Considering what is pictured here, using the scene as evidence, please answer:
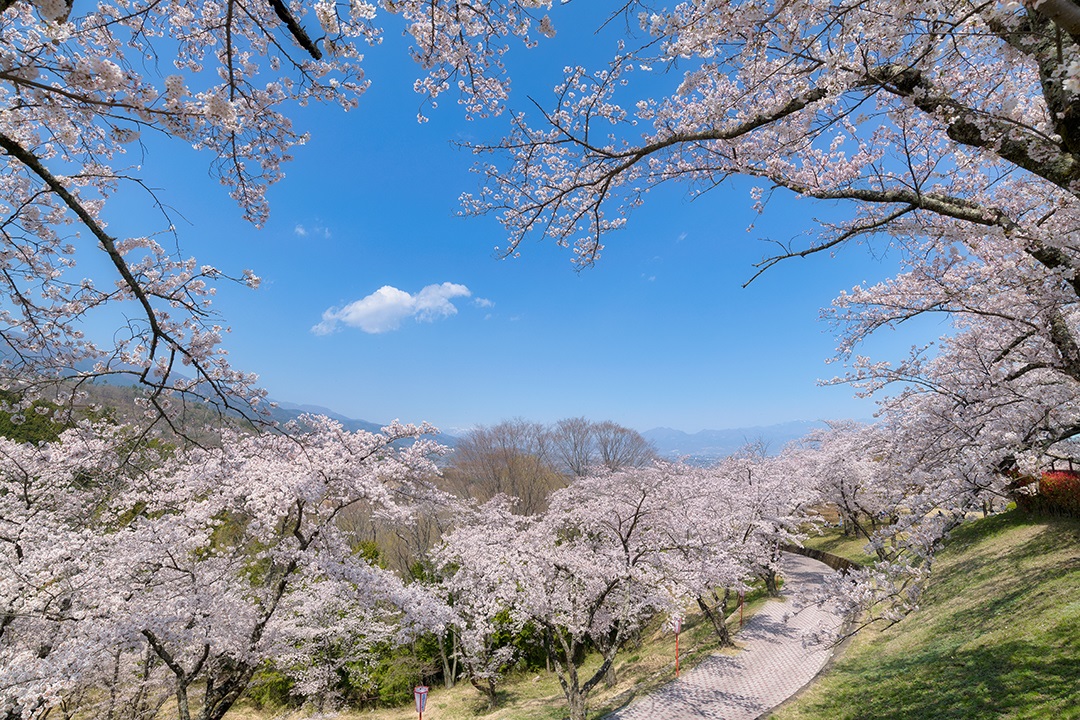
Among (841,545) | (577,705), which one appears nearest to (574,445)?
(841,545)

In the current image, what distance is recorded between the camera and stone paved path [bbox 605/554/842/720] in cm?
942

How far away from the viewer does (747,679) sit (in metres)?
10.7

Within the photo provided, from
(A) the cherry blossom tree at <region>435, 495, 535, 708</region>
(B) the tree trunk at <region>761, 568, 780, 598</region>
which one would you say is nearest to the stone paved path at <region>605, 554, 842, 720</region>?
(B) the tree trunk at <region>761, 568, 780, 598</region>

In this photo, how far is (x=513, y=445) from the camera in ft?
98.5

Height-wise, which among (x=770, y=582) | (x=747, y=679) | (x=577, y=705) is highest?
(x=577, y=705)

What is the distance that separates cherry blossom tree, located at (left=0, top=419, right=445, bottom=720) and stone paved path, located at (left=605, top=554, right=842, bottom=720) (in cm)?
587

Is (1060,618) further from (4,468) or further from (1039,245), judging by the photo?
(4,468)

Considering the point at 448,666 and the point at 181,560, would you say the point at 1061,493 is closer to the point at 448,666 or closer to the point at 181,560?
the point at 448,666

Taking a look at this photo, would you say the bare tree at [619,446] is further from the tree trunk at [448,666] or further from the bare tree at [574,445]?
the tree trunk at [448,666]

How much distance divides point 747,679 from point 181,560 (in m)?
12.4

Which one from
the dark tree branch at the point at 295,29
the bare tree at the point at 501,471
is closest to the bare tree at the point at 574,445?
the bare tree at the point at 501,471

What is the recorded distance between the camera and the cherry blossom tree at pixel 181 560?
579cm

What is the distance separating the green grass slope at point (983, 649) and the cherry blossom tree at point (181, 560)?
763 cm

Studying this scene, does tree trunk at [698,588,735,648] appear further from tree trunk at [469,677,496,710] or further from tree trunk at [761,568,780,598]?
tree trunk at [469,677,496,710]
